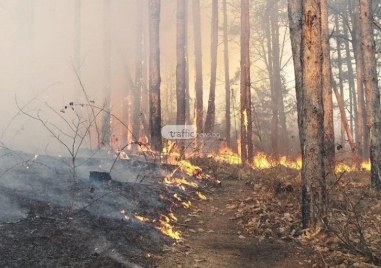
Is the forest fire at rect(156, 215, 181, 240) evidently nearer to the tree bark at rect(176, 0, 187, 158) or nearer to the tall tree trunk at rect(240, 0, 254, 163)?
the tree bark at rect(176, 0, 187, 158)

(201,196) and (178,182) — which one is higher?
(178,182)

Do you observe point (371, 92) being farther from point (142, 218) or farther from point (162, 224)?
point (142, 218)

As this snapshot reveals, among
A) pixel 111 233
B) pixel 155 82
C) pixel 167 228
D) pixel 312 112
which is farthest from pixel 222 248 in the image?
pixel 155 82

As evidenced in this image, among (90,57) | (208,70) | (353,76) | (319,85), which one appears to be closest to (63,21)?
(90,57)

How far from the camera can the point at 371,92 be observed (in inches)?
353

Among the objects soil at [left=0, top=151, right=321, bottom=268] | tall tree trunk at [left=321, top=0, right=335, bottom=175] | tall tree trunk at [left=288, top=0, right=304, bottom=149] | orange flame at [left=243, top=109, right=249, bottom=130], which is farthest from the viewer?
orange flame at [left=243, top=109, right=249, bottom=130]

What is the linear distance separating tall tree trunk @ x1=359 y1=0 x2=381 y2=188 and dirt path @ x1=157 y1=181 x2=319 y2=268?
3.70m

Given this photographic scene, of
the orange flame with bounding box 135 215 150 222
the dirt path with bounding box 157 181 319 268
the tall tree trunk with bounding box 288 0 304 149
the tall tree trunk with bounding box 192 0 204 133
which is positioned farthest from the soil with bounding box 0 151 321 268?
the tall tree trunk with bounding box 192 0 204 133

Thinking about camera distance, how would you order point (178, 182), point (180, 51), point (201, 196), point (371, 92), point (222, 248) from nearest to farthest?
1. point (222, 248)
2. point (201, 196)
3. point (178, 182)
4. point (371, 92)
5. point (180, 51)

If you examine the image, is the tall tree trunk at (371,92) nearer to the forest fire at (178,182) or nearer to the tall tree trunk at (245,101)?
the forest fire at (178,182)

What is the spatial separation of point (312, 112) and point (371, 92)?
3790 mm

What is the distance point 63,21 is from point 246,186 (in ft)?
75.9

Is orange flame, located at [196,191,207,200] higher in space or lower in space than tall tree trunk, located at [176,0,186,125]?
lower

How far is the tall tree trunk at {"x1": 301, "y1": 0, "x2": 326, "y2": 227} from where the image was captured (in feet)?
19.4
